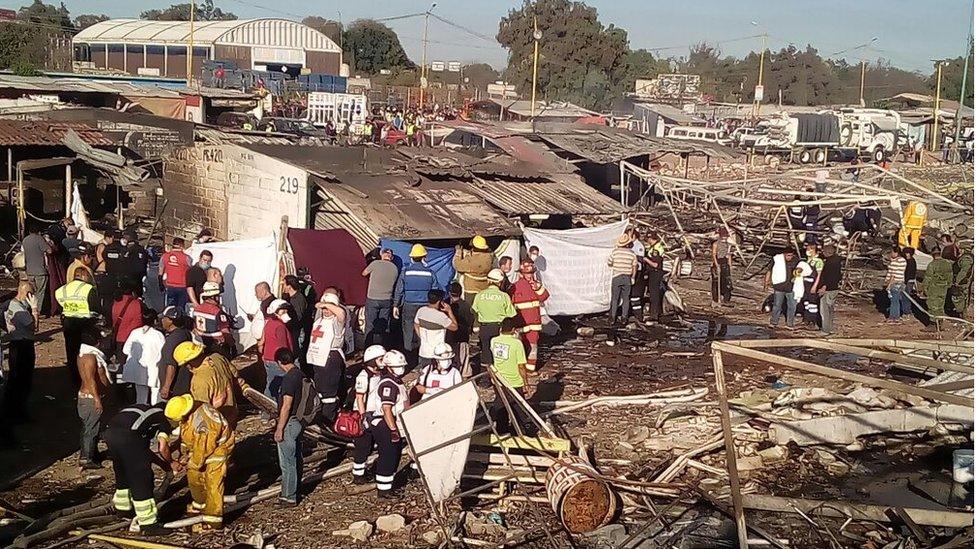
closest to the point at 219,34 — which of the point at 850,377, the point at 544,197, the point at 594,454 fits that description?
the point at 544,197

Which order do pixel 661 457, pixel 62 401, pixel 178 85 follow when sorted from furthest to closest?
pixel 178 85
pixel 62 401
pixel 661 457

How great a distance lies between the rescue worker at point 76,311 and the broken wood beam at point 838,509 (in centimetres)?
747

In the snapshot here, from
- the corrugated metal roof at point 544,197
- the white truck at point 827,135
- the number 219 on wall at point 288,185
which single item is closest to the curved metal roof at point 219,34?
the white truck at point 827,135

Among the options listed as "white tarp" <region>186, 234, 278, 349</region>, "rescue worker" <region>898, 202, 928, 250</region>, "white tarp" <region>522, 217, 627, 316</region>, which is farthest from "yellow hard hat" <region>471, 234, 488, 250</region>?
"rescue worker" <region>898, 202, 928, 250</region>

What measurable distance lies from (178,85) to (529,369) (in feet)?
124

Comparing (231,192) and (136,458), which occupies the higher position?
(231,192)

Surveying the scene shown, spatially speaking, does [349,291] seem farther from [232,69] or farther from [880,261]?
[232,69]

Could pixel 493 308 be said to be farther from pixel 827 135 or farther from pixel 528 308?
pixel 827 135

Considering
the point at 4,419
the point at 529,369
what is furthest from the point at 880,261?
the point at 4,419

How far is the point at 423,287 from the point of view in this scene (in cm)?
1401

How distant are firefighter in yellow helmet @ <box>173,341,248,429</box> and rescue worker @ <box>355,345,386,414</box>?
3.62ft

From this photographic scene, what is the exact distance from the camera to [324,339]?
35.5ft

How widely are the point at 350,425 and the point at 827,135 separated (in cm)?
4387

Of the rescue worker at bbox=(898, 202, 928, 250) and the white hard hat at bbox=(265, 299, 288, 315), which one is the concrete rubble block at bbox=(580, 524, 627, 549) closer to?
the white hard hat at bbox=(265, 299, 288, 315)
